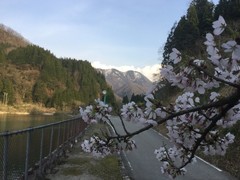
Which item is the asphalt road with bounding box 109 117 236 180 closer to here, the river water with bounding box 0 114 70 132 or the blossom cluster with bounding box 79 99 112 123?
the blossom cluster with bounding box 79 99 112 123

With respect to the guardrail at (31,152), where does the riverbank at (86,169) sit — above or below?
below

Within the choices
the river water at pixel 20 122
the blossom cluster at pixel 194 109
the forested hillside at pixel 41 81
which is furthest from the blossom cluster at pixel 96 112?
the forested hillside at pixel 41 81

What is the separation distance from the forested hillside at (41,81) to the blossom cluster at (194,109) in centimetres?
14248

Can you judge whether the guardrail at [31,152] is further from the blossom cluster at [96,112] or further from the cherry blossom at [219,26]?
the cherry blossom at [219,26]

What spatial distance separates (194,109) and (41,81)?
17709cm

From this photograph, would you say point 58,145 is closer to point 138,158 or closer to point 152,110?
point 138,158

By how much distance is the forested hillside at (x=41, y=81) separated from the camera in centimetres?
16262

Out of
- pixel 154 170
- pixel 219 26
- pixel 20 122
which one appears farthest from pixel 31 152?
pixel 20 122

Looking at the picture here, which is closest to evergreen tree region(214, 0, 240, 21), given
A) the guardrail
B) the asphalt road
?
the asphalt road

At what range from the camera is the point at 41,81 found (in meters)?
177

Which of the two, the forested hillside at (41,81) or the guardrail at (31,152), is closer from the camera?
the guardrail at (31,152)

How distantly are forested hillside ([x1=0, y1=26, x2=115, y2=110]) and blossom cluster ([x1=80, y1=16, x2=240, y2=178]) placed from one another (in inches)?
5609

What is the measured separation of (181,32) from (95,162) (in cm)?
4983

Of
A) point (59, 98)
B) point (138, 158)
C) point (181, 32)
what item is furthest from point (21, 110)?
point (138, 158)
